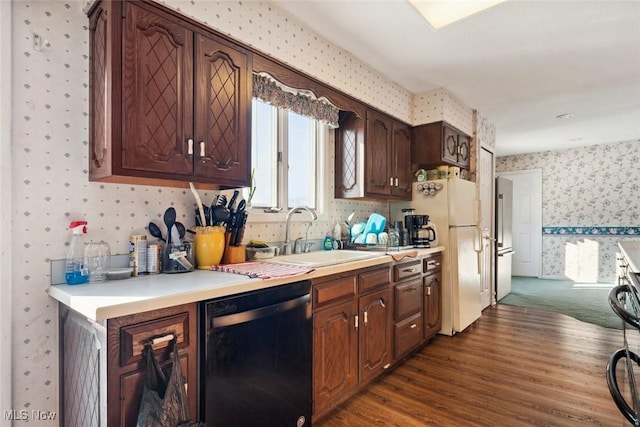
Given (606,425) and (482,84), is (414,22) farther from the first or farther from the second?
(606,425)

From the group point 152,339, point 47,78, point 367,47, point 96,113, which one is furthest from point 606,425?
point 47,78

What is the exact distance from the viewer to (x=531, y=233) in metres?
6.58

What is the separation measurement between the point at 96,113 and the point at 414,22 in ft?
6.48

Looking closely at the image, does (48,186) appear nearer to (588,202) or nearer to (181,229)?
(181,229)

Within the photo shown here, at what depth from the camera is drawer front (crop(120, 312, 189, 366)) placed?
3.41 ft

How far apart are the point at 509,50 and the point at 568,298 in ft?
13.1

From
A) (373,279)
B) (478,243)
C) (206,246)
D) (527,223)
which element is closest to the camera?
(206,246)

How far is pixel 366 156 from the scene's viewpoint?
2.75m

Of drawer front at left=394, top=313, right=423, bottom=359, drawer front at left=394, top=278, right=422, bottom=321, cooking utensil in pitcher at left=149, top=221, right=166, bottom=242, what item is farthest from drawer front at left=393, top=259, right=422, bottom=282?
cooking utensil in pitcher at left=149, top=221, right=166, bottom=242

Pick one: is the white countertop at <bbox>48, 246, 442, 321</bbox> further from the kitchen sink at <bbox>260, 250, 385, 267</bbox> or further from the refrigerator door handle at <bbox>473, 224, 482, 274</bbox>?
the refrigerator door handle at <bbox>473, 224, 482, 274</bbox>

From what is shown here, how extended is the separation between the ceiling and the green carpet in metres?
2.53

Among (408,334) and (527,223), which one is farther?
(527,223)

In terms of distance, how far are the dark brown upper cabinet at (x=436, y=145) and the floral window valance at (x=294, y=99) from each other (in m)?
1.17

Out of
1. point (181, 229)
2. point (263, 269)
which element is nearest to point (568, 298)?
point (263, 269)
